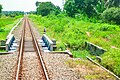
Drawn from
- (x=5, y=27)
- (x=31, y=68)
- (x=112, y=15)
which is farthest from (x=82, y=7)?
(x=31, y=68)

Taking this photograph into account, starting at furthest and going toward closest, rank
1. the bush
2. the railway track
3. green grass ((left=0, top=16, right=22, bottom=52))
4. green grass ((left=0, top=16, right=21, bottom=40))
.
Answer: the bush < green grass ((left=0, top=16, right=21, bottom=40)) < green grass ((left=0, top=16, right=22, bottom=52)) < the railway track

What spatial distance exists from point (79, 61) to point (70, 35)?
10.8 meters

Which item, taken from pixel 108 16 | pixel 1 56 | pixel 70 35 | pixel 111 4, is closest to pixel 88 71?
pixel 1 56

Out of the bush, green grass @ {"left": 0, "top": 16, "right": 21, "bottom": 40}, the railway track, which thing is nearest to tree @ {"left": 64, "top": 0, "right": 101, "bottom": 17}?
green grass @ {"left": 0, "top": 16, "right": 21, "bottom": 40}

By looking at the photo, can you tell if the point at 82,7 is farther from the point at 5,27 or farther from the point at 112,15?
the point at 112,15

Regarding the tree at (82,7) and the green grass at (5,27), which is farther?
the tree at (82,7)

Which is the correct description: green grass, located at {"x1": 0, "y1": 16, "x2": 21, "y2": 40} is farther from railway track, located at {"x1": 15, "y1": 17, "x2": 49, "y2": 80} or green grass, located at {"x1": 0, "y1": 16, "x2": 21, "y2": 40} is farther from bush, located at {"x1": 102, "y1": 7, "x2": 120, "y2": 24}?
bush, located at {"x1": 102, "y1": 7, "x2": 120, "y2": 24}

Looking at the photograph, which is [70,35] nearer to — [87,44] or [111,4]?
[87,44]

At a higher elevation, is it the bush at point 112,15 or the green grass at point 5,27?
the bush at point 112,15

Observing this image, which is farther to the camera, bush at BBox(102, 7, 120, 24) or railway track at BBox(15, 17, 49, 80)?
bush at BBox(102, 7, 120, 24)

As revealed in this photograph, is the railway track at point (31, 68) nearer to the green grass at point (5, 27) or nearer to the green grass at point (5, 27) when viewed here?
the green grass at point (5, 27)

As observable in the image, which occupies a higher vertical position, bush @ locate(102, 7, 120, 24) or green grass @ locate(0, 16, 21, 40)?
bush @ locate(102, 7, 120, 24)

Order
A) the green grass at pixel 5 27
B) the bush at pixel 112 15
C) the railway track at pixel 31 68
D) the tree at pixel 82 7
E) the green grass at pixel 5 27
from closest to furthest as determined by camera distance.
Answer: the railway track at pixel 31 68 → the green grass at pixel 5 27 → the green grass at pixel 5 27 → the bush at pixel 112 15 → the tree at pixel 82 7

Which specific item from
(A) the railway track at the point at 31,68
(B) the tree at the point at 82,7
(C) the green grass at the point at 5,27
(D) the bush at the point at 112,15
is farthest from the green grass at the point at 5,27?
(D) the bush at the point at 112,15
